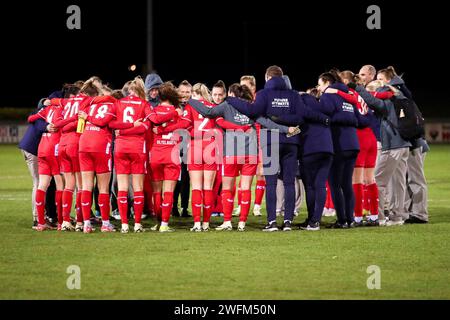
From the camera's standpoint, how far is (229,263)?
8609 millimetres

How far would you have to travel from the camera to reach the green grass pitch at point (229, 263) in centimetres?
729

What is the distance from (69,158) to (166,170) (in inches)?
51.4

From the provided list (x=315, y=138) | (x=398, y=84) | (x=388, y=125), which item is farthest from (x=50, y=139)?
(x=398, y=84)

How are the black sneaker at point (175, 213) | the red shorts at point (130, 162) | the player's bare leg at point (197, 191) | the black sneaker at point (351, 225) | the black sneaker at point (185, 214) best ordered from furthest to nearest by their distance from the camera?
the black sneaker at point (175, 213) < the black sneaker at point (185, 214) < the black sneaker at point (351, 225) < the player's bare leg at point (197, 191) < the red shorts at point (130, 162)

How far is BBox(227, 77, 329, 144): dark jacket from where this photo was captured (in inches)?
424

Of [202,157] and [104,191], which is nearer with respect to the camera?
[104,191]

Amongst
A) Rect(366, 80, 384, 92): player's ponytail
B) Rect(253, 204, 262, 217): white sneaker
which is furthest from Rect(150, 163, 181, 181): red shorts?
Rect(366, 80, 384, 92): player's ponytail

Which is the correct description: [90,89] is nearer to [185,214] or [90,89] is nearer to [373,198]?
[185,214]

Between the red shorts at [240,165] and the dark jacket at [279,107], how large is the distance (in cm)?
51

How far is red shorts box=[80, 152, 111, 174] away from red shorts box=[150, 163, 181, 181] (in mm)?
596

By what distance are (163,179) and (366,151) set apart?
292 cm

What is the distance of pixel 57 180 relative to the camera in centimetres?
1150

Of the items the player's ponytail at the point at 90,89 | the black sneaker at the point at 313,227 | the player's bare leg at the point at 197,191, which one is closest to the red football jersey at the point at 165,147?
the player's bare leg at the point at 197,191

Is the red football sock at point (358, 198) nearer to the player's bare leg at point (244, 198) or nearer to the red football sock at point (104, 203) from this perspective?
the player's bare leg at point (244, 198)
